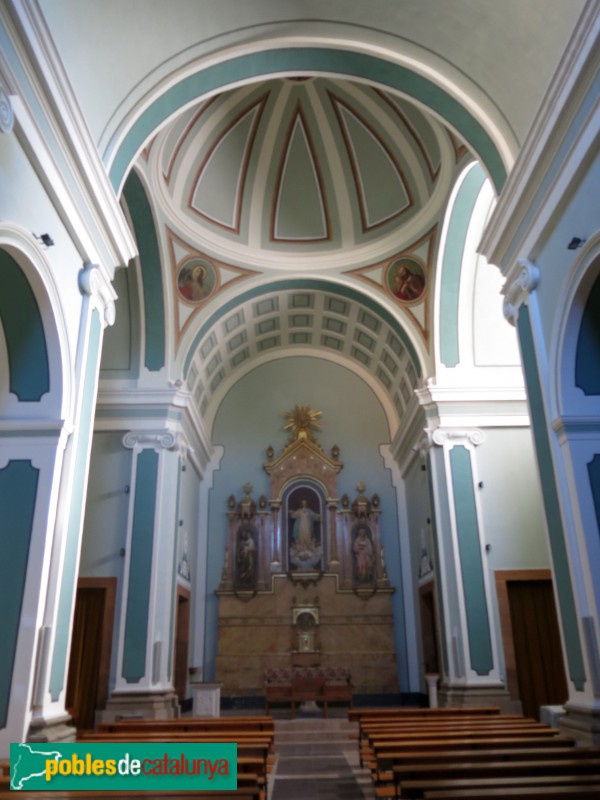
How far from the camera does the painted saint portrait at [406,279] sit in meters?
12.1

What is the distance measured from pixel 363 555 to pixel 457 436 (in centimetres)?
448

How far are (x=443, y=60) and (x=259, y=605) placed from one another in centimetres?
1103

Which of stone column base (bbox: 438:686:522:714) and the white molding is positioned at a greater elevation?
the white molding

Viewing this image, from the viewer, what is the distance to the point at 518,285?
6836mm

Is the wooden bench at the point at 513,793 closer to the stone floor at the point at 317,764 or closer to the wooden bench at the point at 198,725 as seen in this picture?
the stone floor at the point at 317,764

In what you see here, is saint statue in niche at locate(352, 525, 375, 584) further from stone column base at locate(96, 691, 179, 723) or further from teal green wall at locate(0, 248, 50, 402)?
teal green wall at locate(0, 248, 50, 402)

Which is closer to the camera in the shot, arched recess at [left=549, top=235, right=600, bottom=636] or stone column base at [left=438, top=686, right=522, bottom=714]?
arched recess at [left=549, top=235, right=600, bottom=636]

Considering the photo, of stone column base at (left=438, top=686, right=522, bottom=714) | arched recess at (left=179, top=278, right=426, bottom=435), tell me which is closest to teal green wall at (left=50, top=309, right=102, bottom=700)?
arched recess at (left=179, top=278, right=426, bottom=435)

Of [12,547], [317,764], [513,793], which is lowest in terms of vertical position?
[317,764]

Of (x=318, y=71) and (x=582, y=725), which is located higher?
(x=318, y=71)

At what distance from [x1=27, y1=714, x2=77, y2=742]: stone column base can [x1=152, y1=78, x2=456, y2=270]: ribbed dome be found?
7.99 meters

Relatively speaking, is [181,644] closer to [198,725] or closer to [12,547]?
[198,725]

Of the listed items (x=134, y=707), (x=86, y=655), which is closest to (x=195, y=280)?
(x=86, y=655)

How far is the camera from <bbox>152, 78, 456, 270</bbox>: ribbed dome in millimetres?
10836
